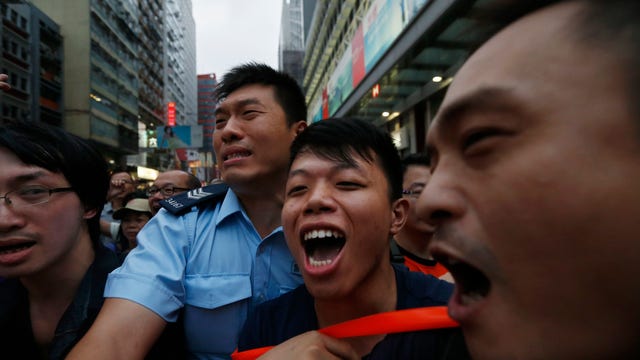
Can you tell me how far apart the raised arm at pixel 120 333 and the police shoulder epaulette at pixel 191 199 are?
2.08 feet

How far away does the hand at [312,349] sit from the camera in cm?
140

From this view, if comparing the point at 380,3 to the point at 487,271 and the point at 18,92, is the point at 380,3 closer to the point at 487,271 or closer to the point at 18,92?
the point at 487,271

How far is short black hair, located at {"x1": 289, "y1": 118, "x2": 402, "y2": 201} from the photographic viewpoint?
184cm

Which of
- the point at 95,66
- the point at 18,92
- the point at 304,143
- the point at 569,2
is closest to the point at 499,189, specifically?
the point at 569,2

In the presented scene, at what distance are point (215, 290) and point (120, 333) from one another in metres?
0.51

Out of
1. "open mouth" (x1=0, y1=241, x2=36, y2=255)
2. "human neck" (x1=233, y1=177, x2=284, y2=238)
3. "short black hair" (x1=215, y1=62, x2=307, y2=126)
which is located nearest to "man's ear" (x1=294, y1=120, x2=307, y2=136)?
"short black hair" (x1=215, y1=62, x2=307, y2=126)

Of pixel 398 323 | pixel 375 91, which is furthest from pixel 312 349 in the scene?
pixel 375 91

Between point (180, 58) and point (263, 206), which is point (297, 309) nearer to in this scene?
point (263, 206)

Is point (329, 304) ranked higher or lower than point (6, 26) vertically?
lower

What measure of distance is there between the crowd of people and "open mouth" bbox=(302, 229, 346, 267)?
0.05 ft

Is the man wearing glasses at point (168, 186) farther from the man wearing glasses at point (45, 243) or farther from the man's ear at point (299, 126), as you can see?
the man's ear at point (299, 126)

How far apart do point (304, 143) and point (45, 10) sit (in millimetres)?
49322

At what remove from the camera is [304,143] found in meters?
1.98

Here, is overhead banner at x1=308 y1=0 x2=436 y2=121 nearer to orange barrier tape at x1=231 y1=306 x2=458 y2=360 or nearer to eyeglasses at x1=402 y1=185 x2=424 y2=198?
eyeglasses at x1=402 y1=185 x2=424 y2=198
